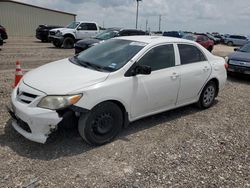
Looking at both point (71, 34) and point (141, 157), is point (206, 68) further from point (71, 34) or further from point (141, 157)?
point (71, 34)

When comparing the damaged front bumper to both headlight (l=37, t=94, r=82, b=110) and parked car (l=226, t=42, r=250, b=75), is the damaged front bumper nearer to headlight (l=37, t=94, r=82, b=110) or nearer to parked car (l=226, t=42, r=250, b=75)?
headlight (l=37, t=94, r=82, b=110)

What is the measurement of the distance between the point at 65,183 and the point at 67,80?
139cm

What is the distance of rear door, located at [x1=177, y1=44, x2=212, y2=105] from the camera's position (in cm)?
472

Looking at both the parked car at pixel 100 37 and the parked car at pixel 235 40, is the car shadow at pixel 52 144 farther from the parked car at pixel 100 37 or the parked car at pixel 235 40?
the parked car at pixel 235 40

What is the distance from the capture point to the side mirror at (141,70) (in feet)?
12.5

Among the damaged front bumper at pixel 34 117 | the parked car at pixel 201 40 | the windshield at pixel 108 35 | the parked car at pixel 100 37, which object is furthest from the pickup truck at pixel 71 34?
Result: the damaged front bumper at pixel 34 117

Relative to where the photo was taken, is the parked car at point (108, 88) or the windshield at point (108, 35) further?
the windshield at point (108, 35)

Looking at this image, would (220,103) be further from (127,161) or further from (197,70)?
(127,161)

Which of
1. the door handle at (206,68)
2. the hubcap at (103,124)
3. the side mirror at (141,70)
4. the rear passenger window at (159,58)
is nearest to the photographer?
the hubcap at (103,124)

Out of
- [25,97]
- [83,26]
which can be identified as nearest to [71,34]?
[83,26]

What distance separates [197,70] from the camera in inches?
196

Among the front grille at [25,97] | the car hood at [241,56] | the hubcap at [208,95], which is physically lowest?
the hubcap at [208,95]

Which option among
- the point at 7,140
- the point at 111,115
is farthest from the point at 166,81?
the point at 7,140

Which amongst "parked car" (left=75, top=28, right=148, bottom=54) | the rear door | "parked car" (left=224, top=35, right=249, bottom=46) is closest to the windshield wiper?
the rear door
